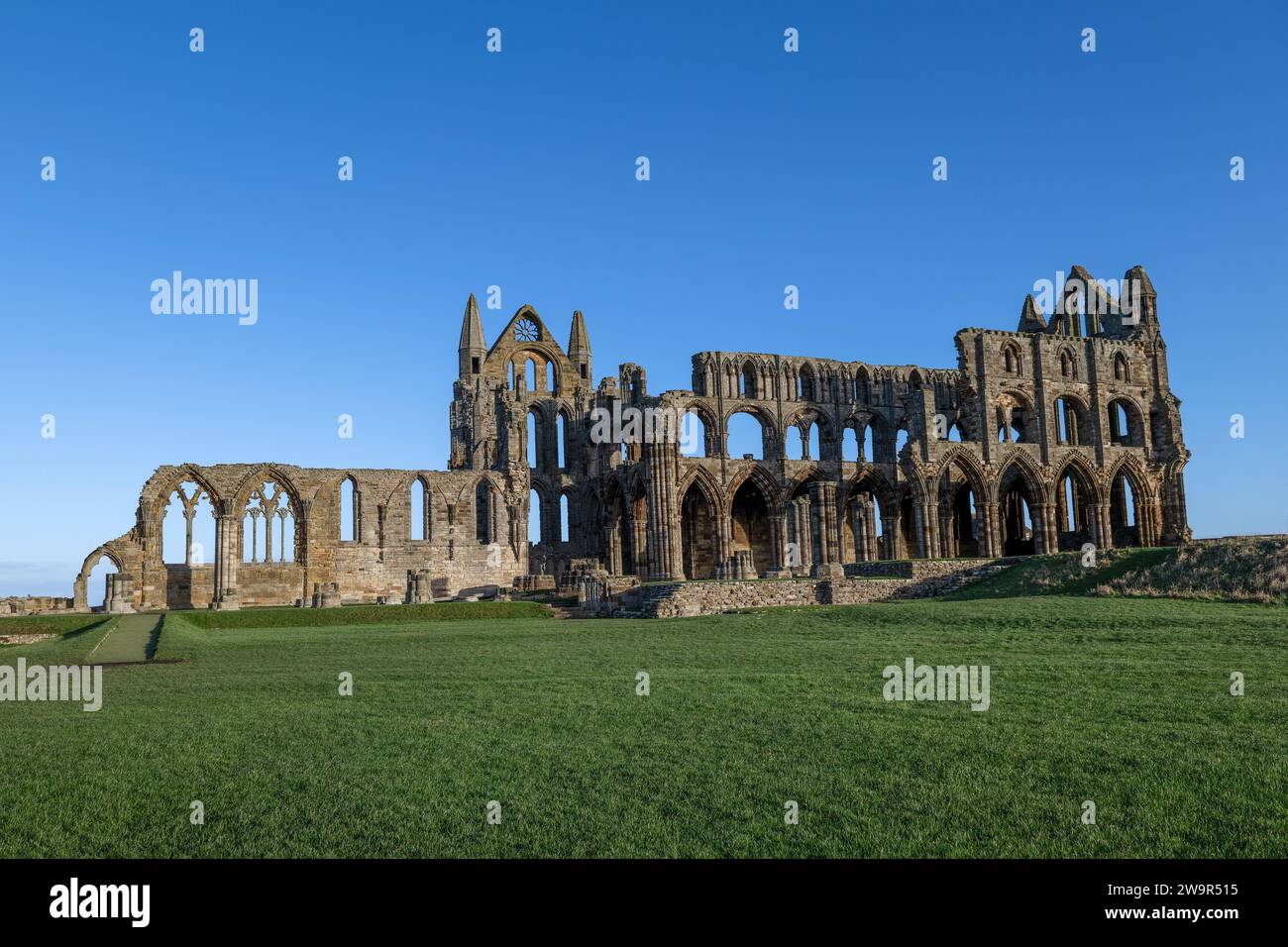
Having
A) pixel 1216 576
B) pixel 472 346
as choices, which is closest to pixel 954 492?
pixel 1216 576

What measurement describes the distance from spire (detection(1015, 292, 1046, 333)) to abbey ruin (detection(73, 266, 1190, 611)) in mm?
156

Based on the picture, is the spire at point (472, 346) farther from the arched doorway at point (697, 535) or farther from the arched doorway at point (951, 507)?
the arched doorway at point (951, 507)

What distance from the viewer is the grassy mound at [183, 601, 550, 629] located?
29.5 metres

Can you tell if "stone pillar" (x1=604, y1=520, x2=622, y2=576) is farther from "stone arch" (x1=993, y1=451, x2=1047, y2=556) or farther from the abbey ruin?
"stone arch" (x1=993, y1=451, x2=1047, y2=556)

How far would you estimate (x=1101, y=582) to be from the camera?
86.3ft

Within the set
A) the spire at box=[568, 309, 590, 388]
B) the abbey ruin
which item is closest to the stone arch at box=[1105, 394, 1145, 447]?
the abbey ruin

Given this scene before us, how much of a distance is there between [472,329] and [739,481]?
924 inches

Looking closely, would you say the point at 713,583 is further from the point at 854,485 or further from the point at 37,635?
the point at 854,485

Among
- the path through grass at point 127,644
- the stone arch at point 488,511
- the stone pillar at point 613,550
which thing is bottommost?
the path through grass at point 127,644

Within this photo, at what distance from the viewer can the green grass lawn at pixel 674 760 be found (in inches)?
205

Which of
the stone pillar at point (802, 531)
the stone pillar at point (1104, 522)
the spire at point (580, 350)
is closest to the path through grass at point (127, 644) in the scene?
the stone pillar at point (802, 531)

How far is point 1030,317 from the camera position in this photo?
6272cm

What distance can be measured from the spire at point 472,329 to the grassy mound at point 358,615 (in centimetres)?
3389
